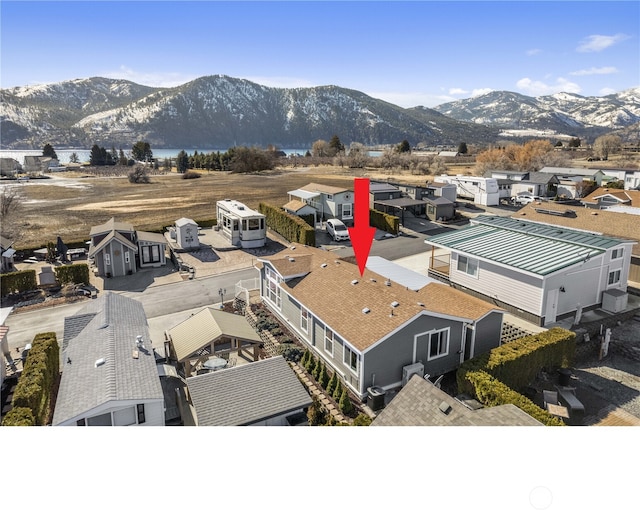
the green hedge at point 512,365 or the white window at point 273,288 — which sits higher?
the white window at point 273,288

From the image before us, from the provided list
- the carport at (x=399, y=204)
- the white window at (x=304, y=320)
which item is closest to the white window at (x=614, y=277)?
the white window at (x=304, y=320)

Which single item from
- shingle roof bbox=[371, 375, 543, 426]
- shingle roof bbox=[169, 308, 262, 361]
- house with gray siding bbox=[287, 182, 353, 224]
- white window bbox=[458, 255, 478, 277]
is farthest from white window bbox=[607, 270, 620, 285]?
house with gray siding bbox=[287, 182, 353, 224]

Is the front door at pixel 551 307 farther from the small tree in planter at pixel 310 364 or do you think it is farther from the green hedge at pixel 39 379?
the green hedge at pixel 39 379

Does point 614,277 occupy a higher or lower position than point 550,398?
higher

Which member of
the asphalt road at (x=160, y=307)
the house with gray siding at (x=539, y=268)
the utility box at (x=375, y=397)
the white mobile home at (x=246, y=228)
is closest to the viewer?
the utility box at (x=375, y=397)

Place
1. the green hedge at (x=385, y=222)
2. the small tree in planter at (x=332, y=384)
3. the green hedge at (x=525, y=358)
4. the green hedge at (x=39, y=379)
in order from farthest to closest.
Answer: the green hedge at (x=385, y=222)
the green hedge at (x=525, y=358)
the small tree in planter at (x=332, y=384)
the green hedge at (x=39, y=379)

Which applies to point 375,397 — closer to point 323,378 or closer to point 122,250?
point 323,378

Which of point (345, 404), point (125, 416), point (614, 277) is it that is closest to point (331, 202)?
point (614, 277)
